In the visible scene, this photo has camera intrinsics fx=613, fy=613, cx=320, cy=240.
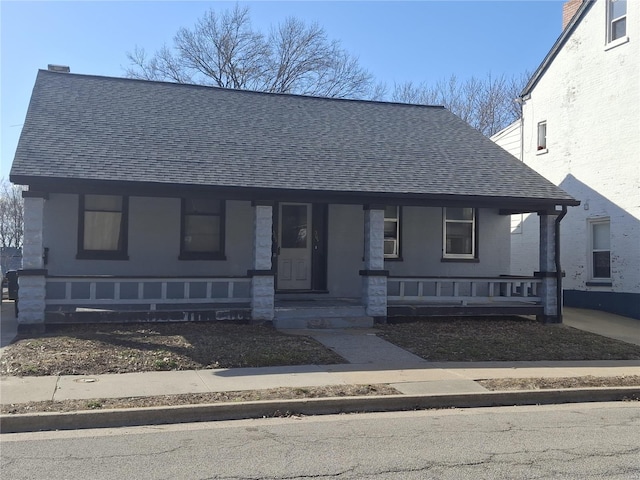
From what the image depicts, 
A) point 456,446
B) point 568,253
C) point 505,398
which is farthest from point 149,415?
point 568,253

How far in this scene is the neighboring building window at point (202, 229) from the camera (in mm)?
14547

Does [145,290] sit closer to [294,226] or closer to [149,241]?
[149,241]

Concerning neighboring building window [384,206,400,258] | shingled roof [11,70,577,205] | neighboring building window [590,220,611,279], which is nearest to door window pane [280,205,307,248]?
shingled roof [11,70,577,205]

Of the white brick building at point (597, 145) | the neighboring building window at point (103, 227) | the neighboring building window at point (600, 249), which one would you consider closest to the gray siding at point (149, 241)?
the neighboring building window at point (103, 227)

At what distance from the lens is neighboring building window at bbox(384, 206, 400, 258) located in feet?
52.6

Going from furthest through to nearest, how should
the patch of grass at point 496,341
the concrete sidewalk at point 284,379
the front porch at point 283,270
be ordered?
the front porch at point 283,270, the patch of grass at point 496,341, the concrete sidewalk at point 284,379

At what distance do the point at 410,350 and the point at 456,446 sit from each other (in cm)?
499

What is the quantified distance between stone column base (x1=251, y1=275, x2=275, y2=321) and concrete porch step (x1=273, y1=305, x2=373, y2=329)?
0.92ft

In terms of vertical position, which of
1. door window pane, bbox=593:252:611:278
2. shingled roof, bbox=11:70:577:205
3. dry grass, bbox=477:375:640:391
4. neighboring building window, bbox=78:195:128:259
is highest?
shingled roof, bbox=11:70:577:205

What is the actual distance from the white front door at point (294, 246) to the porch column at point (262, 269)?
2499 millimetres

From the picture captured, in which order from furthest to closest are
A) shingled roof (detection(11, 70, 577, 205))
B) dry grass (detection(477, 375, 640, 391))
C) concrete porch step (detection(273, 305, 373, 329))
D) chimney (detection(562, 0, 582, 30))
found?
chimney (detection(562, 0, 582, 30)) < concrete porch step (detection(273, 305, 373, 329)) < shingled roof (detection(11, 70, 577, 205)) < dry grass (detection(477, 375, 640, 391))

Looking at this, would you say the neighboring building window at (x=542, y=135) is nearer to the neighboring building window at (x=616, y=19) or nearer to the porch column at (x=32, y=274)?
the neighboring building window at (x=616, y=19)

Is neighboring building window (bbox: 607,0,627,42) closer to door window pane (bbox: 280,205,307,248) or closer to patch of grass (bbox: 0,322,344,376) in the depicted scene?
door window pane (bbox: 280,205,307,248)

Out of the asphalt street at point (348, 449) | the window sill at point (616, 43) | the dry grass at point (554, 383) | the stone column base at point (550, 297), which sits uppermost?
the window sill at point (616, 43)
